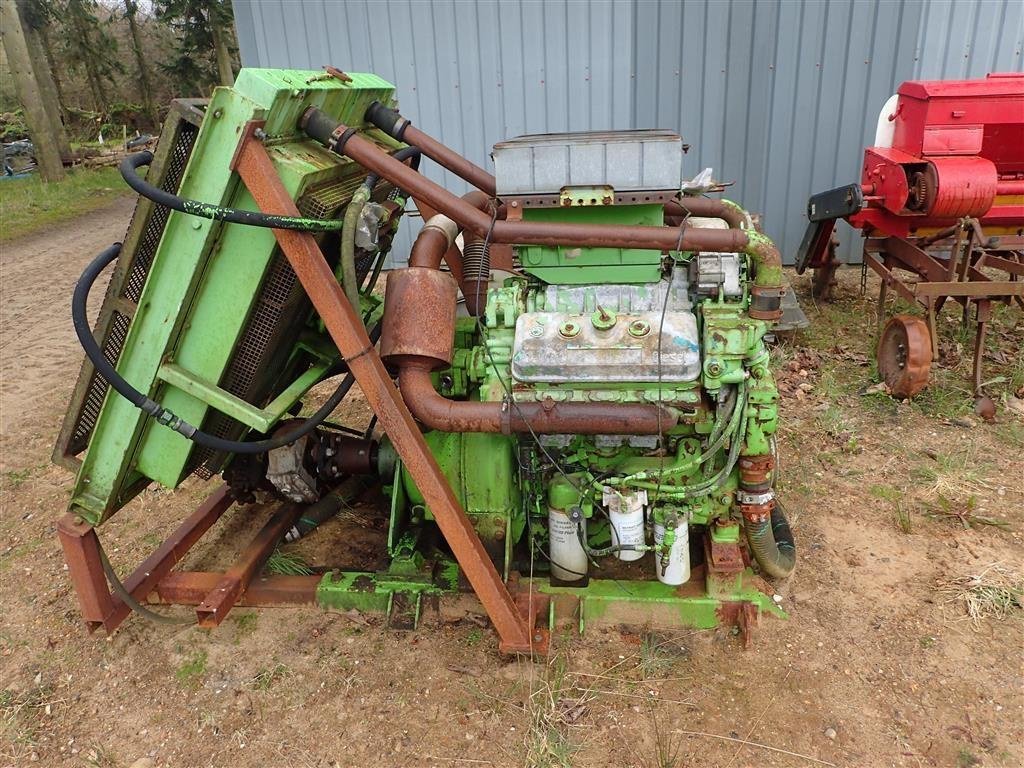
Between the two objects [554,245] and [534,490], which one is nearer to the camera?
[554,245]

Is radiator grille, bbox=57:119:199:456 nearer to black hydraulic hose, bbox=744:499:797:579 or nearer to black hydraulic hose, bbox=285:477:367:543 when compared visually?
black hydraulic hose, bbox=285:477:367:543

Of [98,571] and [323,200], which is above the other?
[323,200]

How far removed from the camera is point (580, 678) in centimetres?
258

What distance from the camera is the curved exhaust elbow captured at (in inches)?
94.8

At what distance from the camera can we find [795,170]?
260 inches

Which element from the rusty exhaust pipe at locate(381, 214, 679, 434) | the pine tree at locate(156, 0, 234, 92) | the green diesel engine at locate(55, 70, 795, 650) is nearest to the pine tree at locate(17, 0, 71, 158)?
the pine tree at locate(156, 0, 234, 92)

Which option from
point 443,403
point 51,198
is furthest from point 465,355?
point 51,198

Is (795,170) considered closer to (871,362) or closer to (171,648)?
(871,362)

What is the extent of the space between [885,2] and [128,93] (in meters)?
21.3

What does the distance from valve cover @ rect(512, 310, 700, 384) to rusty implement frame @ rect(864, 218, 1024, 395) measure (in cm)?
257

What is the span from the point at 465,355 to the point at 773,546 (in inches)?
55.1

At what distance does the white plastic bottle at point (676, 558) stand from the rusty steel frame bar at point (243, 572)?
5.32 feet

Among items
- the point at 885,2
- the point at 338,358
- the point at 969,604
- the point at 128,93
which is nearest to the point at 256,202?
the point at 338,358

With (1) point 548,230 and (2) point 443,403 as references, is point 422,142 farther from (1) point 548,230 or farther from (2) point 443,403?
(2) point 443,403
